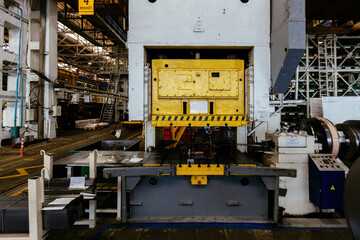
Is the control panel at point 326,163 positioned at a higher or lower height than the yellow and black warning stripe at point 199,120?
lower

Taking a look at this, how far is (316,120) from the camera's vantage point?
162 inches

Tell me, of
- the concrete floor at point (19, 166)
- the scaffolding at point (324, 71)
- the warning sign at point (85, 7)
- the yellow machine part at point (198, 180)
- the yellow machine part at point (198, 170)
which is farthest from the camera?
the warning sign at point (85, 7)

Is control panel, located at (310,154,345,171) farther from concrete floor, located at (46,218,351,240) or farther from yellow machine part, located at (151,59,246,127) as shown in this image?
yellow machine part, located at (151,59,246,127)

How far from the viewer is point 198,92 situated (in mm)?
3191

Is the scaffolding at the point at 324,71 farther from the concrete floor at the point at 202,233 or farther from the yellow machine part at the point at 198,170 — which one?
the yellow machine part at the point at 198,170

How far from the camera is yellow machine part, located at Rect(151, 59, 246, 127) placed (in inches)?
125

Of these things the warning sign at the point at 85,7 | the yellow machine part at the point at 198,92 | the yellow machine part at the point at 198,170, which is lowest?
the yellow machine part at the point at 198,170

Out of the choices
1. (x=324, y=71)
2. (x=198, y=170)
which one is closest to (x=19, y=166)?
(x=198, y=170)

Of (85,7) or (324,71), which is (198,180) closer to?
(324,71)

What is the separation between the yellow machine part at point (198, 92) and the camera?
3188 millimetres

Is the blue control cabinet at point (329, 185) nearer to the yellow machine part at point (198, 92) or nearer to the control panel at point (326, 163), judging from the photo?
the control panel at point (326, 163)

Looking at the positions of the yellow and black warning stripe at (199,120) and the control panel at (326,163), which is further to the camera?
the yellow and black warning stripe at (199,120)

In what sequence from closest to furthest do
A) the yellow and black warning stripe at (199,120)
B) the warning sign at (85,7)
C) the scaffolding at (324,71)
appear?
the yellow and black warning stripe at (199,120) → the scaffolding at (324,71) → the warning sign at (85,7)

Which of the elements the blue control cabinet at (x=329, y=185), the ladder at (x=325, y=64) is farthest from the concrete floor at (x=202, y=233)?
the ladder at (x=325, y=64)
